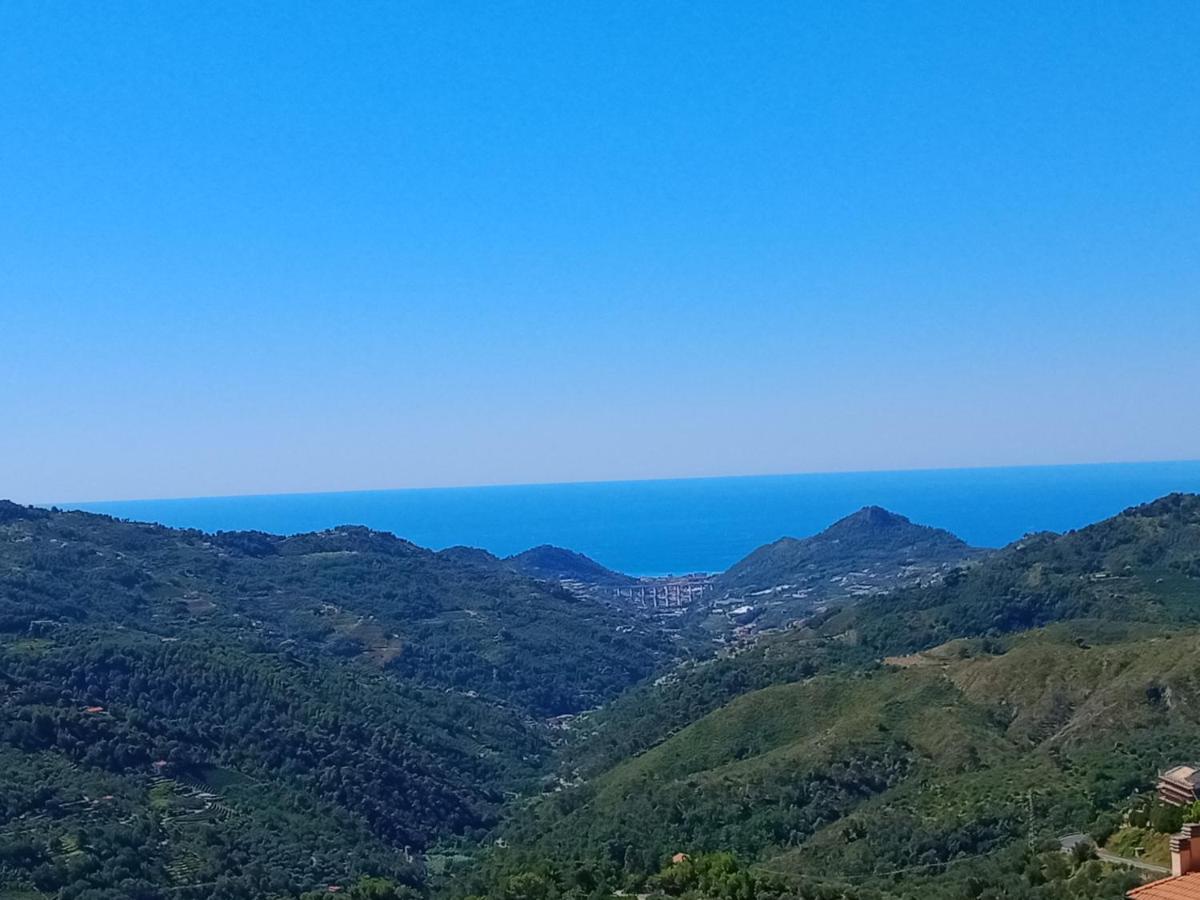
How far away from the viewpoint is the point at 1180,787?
29.3m

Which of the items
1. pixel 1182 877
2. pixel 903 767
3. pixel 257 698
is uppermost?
pixel 1182 877

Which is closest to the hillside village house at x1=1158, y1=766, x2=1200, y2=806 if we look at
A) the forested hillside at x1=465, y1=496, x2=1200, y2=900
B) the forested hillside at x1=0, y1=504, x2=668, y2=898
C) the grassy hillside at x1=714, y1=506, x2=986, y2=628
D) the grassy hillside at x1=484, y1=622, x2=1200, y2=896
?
the forested hillside at x1=465, y1=496, x2=1200, y2=900

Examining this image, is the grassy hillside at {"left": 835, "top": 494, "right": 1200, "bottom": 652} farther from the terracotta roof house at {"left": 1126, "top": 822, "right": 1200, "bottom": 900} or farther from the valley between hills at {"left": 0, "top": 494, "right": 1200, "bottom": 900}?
the terracotta roof house at {"left": 1126, "top": 822, "right": 1200, "bottom": 900}

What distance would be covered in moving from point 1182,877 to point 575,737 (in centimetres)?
8598

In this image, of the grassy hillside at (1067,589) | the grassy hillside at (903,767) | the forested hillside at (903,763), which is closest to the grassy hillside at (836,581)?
the grassy hillside at (1067,589)

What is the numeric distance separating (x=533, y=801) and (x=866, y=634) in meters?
38.8

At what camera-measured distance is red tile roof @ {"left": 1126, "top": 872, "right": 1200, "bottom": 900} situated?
58.1 ft

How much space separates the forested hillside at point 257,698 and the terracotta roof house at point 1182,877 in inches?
1695

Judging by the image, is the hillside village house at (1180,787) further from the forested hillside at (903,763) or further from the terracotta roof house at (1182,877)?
the terracotta roof house at (1182,877)

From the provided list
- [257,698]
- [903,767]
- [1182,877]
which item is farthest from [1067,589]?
[1182,877]

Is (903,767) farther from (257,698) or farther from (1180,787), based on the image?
(257,698)

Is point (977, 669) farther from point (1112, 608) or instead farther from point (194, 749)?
point (194, 749)

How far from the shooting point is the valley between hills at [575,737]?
139 feet

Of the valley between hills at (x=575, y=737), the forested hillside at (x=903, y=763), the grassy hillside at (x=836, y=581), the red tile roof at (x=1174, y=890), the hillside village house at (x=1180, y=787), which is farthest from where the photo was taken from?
the grassy hillside at (x=836, y=581)
